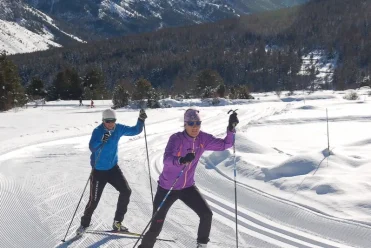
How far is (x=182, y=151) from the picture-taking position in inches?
176

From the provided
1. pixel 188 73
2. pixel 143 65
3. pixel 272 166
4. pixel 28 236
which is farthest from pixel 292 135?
pixel 143 65

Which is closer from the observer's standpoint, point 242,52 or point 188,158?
point 188,158

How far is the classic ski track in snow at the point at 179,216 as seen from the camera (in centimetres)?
573

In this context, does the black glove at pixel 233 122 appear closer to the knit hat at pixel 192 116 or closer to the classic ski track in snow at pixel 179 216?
the knit hat at pixel 192 116

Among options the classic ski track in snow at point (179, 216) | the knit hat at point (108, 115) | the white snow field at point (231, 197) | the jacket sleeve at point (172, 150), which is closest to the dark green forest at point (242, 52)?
the white snow field at point (231, 197)

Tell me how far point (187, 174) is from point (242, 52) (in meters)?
143

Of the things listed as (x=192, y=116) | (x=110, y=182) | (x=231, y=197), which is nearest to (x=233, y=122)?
(x=192, y=116)

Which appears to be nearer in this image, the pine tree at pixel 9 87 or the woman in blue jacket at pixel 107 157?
the woman in blue jacket at pixel 107 157

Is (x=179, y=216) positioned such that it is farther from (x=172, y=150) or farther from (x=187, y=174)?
(x=172, y=150)

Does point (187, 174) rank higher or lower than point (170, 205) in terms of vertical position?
higher

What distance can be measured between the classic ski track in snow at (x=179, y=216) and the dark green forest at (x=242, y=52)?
91891 millimetres

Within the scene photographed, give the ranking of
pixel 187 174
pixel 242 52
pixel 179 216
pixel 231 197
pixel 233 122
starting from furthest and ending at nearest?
pixel 242 52
pixel 231 197
pixel 179 216
pixel 233 122
pixel 187 174

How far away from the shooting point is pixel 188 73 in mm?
135625

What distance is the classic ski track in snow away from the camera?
5730mm
